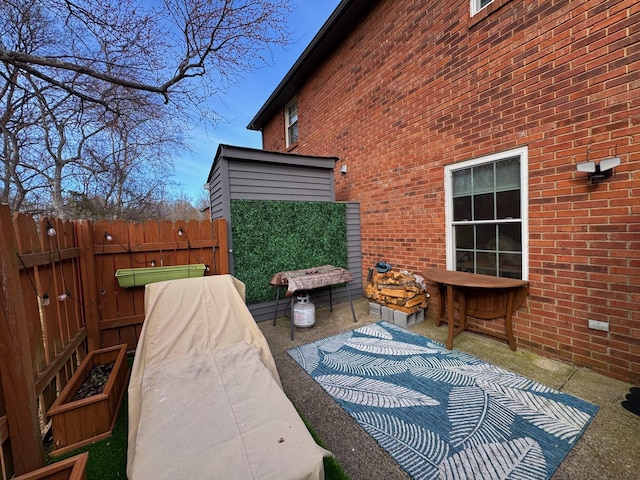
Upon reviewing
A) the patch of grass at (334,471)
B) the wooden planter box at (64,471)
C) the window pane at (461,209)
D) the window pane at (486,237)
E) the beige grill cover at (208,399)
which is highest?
the window pane at (461,209)

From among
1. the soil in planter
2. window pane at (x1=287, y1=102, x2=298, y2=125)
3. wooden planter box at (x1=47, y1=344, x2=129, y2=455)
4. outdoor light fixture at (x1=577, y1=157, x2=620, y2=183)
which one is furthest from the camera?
window pane at (x1=287, y1=102, x2=298, y2=125)

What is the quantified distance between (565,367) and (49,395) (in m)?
4.91

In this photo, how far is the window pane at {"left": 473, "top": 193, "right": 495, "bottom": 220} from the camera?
3551 millimetres

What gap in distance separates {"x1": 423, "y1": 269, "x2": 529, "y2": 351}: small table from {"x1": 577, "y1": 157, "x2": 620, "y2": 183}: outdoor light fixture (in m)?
1.28

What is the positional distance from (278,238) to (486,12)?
440cm

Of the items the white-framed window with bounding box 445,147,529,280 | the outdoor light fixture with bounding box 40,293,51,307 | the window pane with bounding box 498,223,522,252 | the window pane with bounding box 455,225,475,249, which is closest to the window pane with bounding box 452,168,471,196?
the white-framed window with bounding box 445,147,529,280

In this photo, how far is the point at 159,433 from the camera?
1431 mm

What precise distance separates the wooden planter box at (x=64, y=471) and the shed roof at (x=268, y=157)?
12.9 ft

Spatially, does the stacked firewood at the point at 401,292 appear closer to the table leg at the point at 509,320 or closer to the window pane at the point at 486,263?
the window pane at the point at 486,263

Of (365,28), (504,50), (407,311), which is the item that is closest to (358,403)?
(407,311)

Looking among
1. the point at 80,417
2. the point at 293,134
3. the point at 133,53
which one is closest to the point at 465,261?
the point at 80,417

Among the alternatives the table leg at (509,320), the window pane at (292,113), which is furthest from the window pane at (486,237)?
the window pane at (292,113)

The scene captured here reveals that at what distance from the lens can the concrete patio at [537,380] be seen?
1682mm

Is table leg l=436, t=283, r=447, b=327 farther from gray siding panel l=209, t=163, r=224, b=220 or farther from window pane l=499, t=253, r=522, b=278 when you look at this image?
gray siding panel l=209, t=163, r=224, b=220
